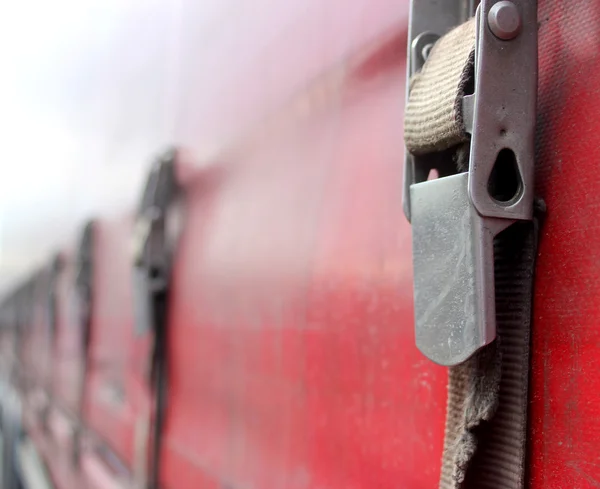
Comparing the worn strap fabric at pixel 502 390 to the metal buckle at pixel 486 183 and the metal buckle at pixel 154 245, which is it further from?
the metal buckle at pixel 154 245

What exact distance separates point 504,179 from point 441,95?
0.24ft

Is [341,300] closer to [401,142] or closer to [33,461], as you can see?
[401,142]

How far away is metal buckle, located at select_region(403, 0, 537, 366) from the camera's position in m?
0.42

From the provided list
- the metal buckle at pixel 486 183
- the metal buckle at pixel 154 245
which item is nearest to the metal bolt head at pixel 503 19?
the metal buckle at pixel 486 183

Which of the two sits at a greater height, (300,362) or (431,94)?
(431,94)

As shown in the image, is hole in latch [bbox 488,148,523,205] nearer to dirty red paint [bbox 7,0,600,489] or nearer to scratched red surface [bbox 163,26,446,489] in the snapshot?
dirty red paint [bbox 7,0,600,489]

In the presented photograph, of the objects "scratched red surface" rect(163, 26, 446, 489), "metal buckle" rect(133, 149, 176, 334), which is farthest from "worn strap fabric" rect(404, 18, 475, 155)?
"metal buckle" rect(133, 149, 176, 334)

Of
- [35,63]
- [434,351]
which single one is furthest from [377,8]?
[35,63]

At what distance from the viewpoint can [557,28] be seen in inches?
17.9

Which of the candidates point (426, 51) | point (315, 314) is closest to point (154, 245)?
point (315, 314)

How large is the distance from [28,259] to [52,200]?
127 centimetres

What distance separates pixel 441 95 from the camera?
47 cm

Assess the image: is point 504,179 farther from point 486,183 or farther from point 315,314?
point 315,314

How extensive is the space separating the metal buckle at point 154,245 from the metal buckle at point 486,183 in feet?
3.24
